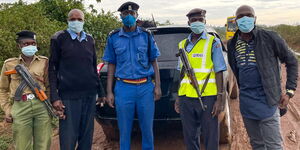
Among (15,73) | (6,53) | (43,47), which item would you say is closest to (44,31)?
(43,47)

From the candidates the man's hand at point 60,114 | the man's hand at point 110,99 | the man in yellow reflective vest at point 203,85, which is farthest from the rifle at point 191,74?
the man's hand at point 60,114

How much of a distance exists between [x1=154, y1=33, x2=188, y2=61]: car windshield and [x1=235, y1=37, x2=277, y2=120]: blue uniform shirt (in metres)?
0.92

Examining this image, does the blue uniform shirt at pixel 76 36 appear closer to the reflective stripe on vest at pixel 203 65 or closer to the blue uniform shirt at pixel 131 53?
the blue uniform shirt at pixel 131 53

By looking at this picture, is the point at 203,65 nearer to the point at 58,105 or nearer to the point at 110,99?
Answer: the point at 110,99

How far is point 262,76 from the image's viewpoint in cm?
269

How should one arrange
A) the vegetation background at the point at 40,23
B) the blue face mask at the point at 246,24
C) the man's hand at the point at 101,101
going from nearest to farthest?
the blue face mask at the point at 246,24
the man's hand at the point at 101,101
the vegetation background at the point at 40,23

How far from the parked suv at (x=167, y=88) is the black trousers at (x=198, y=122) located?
294 millimetres

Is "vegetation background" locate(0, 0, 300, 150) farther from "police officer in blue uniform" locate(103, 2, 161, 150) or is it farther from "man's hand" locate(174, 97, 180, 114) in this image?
"man's hand" locate(174, 97, 180, 114)

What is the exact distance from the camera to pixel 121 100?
119 inches

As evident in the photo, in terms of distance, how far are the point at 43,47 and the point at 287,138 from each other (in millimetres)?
5415

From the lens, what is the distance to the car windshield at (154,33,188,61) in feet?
11.9

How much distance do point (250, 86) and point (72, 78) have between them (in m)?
1.77

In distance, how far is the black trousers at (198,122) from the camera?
9.57 ft

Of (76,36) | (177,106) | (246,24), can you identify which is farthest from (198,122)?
(76,36)
